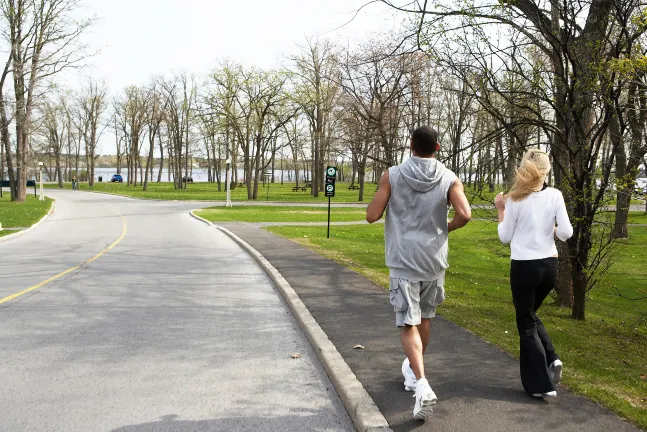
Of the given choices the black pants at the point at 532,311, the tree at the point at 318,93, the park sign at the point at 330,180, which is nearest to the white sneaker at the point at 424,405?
the black pants at the point at 532,311

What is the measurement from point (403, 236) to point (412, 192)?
0.31 meters

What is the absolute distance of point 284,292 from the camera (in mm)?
8531

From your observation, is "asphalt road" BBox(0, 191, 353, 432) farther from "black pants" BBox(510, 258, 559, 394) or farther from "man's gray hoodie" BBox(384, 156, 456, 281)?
"black pants" BBox(510, 258, 559, 394)

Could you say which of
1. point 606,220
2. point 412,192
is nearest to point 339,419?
point 412,192

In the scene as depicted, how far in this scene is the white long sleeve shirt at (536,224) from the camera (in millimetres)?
4031

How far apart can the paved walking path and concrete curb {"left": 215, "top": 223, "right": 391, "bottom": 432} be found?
0.08 meters

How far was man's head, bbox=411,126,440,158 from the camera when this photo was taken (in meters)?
3.99

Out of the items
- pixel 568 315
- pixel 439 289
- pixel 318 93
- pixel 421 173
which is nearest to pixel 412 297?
pixel 439 289

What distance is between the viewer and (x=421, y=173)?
3.91m

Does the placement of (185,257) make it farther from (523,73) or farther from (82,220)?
(82,220)

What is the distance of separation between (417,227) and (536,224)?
0.86m

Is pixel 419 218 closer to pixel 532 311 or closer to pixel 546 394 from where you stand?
pixel 532 311

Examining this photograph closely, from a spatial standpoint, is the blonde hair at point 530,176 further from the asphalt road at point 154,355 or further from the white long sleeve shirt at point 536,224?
the asphalt road at point 154,355

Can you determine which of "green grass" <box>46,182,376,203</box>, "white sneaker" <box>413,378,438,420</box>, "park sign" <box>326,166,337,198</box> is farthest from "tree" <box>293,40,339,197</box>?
"white sneaker" <box>413,378,438,420</box>
